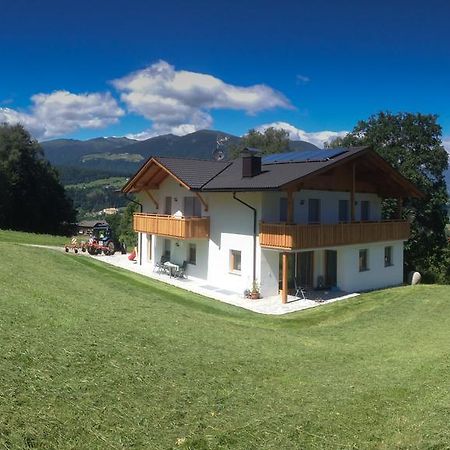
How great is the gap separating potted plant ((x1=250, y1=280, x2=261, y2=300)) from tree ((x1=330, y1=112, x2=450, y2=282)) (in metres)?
15.1

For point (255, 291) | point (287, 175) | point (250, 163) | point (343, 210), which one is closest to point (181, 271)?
point (255, 291)

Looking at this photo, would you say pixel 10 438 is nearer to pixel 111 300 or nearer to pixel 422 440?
pixel 422 440

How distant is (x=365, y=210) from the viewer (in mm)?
26344

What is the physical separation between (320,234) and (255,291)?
3.69 m

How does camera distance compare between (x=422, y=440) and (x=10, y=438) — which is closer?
(x=10, y=438)

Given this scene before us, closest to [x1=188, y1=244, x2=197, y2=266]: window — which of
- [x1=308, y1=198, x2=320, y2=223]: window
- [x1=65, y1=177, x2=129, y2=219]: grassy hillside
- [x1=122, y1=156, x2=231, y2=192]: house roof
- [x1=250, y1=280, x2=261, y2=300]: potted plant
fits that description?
[x1=122, y1=156, x2=231, y2=192]: house roof

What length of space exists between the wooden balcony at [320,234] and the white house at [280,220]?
4 cm

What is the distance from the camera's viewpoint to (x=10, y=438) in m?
4.66

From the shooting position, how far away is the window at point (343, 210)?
24.3 m

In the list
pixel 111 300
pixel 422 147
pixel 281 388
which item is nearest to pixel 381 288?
pixel 422 147

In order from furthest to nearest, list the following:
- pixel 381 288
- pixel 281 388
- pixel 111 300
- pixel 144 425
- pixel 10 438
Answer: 1. pixel 381 288
2. pixel 111 300
3. pixel 281 388
4. pixel 144 425
5. pixel 10 438

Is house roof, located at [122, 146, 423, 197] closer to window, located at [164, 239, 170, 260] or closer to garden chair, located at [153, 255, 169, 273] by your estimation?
window, located at [164, 239, 170, 260]

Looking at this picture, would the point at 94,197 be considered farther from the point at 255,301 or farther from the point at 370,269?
the point at 255,301

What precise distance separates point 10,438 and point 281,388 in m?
4.07
